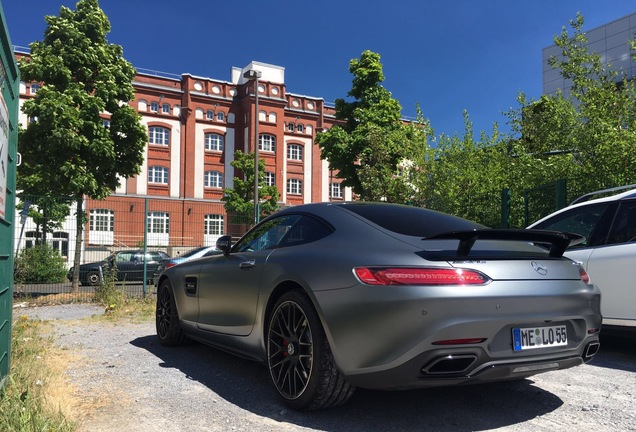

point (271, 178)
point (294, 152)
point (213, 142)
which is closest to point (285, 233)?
point (213, 142)

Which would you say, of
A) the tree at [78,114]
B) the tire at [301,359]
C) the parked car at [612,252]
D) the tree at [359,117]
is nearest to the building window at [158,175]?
the tree at [359,117]

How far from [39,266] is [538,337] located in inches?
452

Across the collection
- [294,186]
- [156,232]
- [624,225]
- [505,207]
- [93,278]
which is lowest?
[93,278]

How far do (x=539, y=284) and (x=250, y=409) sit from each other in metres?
2.17

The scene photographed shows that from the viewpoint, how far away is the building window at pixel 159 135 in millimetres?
46344

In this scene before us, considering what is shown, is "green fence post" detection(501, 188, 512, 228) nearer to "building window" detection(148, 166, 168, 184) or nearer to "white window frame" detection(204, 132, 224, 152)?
"building window" detection(148, 166, 168, 184)

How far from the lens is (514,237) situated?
11.2ft

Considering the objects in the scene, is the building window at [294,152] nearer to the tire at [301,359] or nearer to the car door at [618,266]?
the car door at [618,266]

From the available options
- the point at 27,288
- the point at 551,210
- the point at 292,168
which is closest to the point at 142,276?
the point at 27,288

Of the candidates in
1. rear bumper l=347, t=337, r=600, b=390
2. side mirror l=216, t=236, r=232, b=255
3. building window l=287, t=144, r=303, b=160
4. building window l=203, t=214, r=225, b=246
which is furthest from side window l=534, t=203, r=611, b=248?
building window l=287, t=144, r=303, b=160

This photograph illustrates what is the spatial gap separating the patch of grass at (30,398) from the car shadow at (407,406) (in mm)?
1199

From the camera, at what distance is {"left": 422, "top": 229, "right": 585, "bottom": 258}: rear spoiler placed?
10.4ft

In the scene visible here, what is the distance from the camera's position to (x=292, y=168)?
170 ft

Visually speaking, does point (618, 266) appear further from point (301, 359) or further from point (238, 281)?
point (238, 281)
